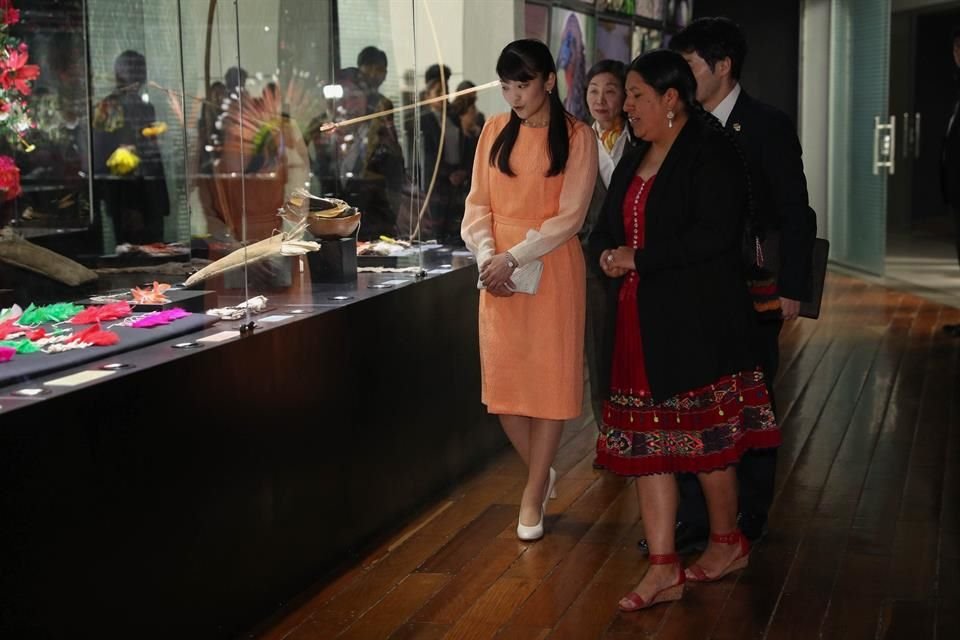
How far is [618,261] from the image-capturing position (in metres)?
3.49

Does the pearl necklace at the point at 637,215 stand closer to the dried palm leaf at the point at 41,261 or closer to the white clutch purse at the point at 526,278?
the white clutch purse at the point at 526,278

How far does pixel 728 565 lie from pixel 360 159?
1.84 meters

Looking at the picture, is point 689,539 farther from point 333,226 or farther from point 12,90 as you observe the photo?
point 12,90

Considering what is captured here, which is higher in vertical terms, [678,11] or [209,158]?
[678,11]

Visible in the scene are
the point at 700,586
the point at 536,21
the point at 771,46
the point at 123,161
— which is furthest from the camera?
the point at 771,46

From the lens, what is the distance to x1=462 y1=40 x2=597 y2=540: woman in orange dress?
4090 mm

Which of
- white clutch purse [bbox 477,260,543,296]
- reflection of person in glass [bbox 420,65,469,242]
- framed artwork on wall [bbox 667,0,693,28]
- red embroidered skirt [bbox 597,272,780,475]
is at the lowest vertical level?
red embroidered skirt [bbox 597,272,780,475]

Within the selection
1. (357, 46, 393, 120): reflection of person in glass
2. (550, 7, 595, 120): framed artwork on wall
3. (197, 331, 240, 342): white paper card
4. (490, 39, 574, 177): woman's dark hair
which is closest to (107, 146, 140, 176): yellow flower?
(357, 46, 393, 120): reflection of person in glass

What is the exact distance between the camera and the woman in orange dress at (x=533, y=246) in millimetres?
4090

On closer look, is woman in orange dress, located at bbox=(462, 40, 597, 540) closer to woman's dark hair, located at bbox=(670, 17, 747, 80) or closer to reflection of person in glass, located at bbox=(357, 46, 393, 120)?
woman's dark hair, located at bbox=(670, 17, 747, 80)

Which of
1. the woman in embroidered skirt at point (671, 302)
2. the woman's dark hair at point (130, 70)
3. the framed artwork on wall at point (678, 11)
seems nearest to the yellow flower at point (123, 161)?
the woman's dark hair at point (130, 70)

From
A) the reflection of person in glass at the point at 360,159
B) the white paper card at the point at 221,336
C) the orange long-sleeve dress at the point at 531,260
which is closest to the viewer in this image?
the white paper card at the point at 221,336

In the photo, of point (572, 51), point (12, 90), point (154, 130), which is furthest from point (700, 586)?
point (572, 51)

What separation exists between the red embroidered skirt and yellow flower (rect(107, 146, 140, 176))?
1671 mm
